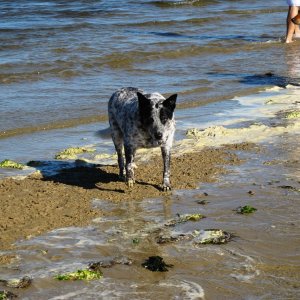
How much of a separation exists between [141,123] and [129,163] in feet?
1.93

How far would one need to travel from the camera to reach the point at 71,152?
9.23m

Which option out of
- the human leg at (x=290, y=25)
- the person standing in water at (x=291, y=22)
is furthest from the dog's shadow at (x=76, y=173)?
the human leg at (x=290, y=25)

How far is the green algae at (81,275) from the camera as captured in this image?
5.29m

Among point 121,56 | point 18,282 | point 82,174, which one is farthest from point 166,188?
point 121,56

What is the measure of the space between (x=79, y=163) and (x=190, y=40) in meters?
12.4

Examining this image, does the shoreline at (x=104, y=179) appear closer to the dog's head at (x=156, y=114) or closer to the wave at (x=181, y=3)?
the dog's head at (x=156, y=114)

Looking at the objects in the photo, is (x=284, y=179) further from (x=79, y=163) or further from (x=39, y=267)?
(x=39, y=267)

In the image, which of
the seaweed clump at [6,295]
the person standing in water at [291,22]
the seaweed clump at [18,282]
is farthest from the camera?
the person standing in water at [291,22]

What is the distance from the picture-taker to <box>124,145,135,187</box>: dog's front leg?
297 inches

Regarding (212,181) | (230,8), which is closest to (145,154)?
(212,181)

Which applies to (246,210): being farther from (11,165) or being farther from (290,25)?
(290,25)

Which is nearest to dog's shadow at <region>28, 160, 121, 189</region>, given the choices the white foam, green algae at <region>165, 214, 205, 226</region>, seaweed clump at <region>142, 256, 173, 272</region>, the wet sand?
the wet sand

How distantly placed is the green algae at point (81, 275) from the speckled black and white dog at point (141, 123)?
Result: 6.94ft

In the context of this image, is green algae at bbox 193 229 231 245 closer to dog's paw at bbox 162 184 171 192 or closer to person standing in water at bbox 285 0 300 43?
dog's paw at bbox 162 184 171 192
